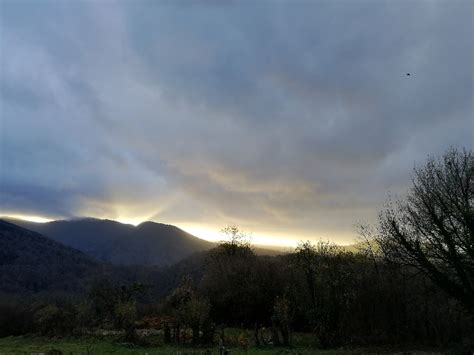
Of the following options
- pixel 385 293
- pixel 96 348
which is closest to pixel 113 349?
pixel 96 348

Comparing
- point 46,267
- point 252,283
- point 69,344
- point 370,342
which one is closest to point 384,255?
point 370,342

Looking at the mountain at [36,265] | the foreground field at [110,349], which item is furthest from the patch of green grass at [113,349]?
the mountain at [36,265]

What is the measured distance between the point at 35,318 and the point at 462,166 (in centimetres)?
3422

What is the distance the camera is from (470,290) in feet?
75.2

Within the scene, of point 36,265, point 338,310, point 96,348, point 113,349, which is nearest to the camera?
point 113,349

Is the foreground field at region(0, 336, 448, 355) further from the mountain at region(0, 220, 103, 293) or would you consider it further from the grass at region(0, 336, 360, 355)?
the mountain at region(0, 220, 103, 293)

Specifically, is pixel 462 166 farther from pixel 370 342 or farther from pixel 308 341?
pixel 308 341

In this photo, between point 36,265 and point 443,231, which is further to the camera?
point 36,265

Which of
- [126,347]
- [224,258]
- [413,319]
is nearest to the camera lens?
[126,347]

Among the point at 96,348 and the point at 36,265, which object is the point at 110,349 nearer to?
the point at 96,348

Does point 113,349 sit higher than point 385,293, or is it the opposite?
point 385,293

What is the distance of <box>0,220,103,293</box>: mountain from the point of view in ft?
322

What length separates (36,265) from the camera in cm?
11825

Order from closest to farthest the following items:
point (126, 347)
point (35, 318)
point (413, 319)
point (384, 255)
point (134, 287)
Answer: point (126, 347)
point (413, 319)
point (384, 255)
point (134, 287)
point (35, 318)
